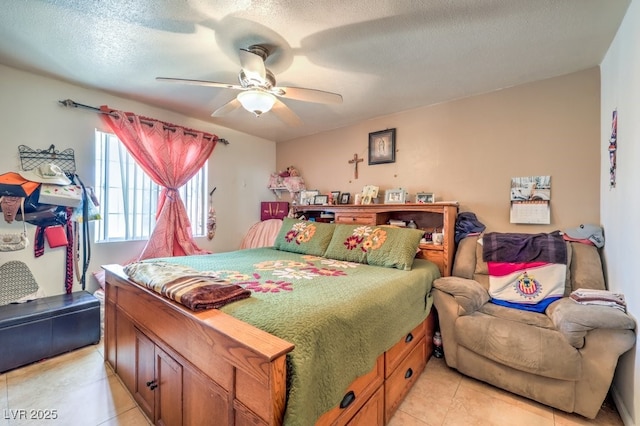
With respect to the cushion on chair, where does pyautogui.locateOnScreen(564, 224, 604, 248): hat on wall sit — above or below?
above

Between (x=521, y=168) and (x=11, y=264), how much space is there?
15.4ft

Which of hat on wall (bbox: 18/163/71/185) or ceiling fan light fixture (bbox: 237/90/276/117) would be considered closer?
ceiling fan light fixture (bbox: 237/90/276/117)

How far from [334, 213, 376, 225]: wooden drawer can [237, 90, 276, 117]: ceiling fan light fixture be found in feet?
5.53

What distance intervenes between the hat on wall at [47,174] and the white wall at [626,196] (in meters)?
4.22

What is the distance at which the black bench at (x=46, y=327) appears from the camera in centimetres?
196

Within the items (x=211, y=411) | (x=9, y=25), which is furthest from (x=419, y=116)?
(x=9, y=25)

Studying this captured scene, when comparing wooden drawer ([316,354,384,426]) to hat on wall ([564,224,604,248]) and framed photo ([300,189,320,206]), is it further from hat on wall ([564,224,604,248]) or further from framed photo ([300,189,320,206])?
framed photo ([300,189,320,206])

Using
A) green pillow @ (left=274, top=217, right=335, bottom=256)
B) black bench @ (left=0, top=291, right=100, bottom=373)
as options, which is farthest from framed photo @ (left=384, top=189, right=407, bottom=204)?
black bench @ (left=0, top=291, right=100, bottom=373)

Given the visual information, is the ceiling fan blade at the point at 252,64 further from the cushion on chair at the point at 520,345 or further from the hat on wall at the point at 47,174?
the cushion on chair at the point at 520,345

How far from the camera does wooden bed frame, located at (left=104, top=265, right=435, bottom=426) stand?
34.9 inches

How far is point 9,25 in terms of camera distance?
1743 millimetres

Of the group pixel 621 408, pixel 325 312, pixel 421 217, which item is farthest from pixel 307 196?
pixel 621 408

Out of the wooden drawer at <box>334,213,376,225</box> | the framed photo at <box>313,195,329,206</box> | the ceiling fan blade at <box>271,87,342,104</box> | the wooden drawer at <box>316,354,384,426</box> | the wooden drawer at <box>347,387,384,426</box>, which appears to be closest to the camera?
the wooden drawer at <box>316,354,384,426</box>

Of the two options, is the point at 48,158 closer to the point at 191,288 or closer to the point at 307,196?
the point at 191,288
